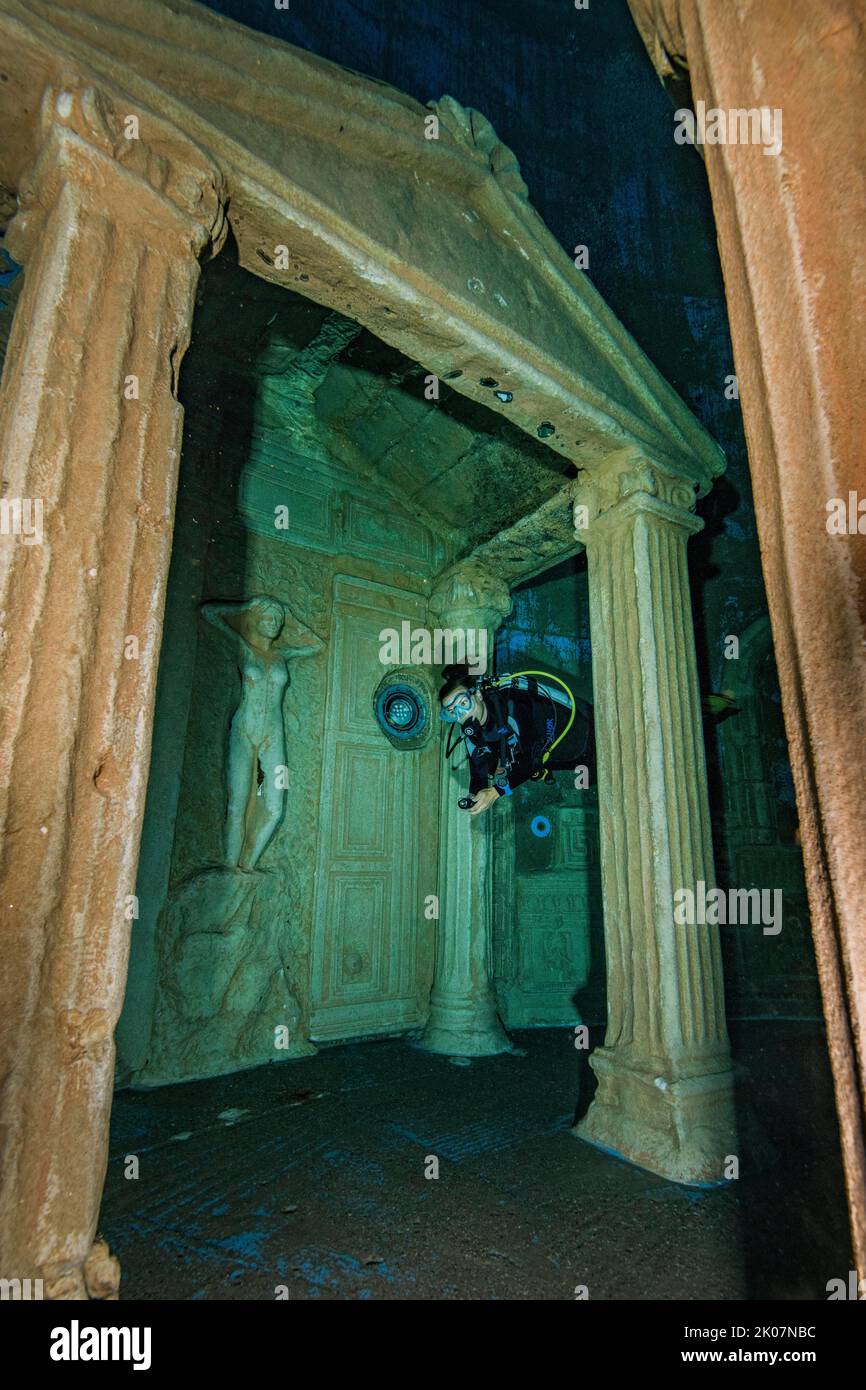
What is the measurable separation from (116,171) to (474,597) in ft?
12.1

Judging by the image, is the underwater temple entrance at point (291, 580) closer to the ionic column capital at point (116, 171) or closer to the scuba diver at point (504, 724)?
the ionic column capital at point (116, 171)

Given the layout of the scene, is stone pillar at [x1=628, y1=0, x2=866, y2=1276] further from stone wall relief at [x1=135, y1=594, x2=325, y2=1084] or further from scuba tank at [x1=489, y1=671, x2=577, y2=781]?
stone wall relief at [x1=135, y1=594, x2=325, y2=1084]

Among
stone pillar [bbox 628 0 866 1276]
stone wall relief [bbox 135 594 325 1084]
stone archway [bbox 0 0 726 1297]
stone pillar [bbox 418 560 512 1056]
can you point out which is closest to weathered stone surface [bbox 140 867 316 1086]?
stone wall relief [bbox 135 594 325 1084]

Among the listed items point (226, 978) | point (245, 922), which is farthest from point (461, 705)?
point (226, 978)

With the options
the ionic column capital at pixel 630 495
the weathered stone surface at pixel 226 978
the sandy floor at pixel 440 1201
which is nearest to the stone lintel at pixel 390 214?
the ionic column capital at pixel 630 495

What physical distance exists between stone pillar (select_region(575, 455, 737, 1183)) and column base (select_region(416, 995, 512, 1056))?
1495 millimetres

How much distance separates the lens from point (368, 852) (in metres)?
5.00

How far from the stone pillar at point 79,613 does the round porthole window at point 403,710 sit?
11.3 feet

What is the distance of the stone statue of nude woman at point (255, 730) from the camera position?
14.2 ft

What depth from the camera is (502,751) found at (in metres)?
4.20

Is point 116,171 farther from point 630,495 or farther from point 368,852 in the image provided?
point 368,852

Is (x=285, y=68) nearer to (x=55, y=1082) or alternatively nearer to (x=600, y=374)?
(x=600, y=374)

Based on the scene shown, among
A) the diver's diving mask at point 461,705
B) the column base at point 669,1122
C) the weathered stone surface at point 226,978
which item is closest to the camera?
the column base at point 669,1122

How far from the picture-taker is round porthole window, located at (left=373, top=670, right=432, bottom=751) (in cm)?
524
